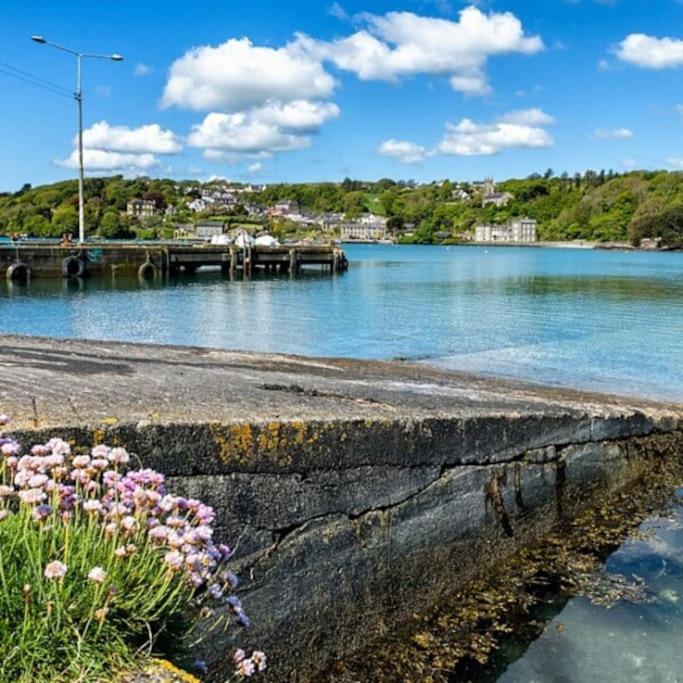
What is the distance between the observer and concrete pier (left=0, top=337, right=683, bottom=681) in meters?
3.93

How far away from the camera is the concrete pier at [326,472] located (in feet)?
12.9

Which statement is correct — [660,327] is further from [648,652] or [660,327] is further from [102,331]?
[648,652]

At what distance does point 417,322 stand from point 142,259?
3628 centimetres

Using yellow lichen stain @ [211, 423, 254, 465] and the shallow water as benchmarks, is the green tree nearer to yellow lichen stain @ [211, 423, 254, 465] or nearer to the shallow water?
the shallow water

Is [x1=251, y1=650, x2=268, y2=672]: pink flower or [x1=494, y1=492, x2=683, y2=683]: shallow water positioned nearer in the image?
[x1=251, y1=650, x2=268, y2=672]: pink flower

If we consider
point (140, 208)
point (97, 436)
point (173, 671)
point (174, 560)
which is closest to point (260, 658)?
point (173, 671)

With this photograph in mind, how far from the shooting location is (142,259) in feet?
197

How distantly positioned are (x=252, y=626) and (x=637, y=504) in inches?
168

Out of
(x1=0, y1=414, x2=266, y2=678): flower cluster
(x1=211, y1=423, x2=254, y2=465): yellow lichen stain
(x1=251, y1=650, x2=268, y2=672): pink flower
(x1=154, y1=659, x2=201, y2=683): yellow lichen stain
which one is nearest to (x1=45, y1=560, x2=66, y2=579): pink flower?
(x1=0, y1=414, x2=266, y2=678): flower cluster

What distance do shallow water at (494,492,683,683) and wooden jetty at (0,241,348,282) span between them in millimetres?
49826

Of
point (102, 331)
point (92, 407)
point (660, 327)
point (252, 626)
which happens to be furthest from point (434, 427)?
point (660, 327)

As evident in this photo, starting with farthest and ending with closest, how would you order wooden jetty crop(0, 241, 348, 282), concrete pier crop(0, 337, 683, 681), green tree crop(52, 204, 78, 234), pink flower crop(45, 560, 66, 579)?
1. green tree crop(52, 204, 78, 234)
2. wooden jetty crop(0, 241, 348, 282)
3. concrete pier crop(0, 337, 683, 681)
4. pink flower crop(45, 560, 66, 579)

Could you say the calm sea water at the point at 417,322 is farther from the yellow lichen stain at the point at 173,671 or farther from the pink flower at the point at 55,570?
the pink flower at the point at 55,570

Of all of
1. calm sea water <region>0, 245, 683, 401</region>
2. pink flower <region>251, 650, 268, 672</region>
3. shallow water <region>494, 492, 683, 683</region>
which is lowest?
shallow water <region>494, 492, 683, 683</region>
